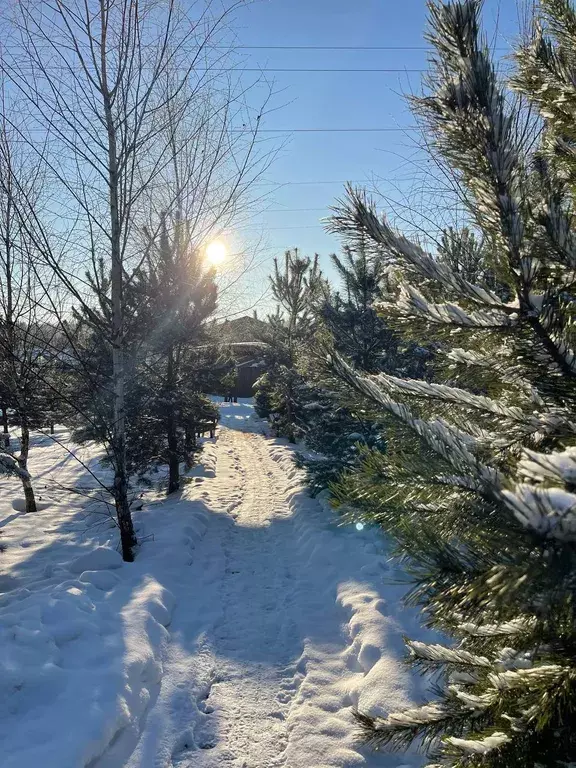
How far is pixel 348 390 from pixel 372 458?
0.23m

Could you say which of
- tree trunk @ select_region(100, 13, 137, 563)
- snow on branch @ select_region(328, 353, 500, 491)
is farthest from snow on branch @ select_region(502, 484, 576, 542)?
tree trunk @ select_region(100, 13, 137, 563)

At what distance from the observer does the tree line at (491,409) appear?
81 centimetres

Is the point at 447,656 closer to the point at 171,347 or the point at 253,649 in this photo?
the point at 253,649

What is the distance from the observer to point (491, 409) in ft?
4.08

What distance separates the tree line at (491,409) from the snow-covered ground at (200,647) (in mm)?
269

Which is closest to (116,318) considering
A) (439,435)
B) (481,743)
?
(439,435)

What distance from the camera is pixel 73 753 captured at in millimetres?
2867

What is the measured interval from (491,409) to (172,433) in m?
10.4

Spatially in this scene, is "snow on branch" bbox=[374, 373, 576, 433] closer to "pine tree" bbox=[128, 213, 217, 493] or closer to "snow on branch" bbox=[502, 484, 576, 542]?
"snow on branch" bbox=[502, 484, 576, 542]

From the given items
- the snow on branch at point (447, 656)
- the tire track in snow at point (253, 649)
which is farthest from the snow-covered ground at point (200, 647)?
the snow on branch at point (447, 656)

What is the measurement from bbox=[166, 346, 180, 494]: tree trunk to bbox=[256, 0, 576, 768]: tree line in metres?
9.58

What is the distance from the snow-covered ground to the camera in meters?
3.21

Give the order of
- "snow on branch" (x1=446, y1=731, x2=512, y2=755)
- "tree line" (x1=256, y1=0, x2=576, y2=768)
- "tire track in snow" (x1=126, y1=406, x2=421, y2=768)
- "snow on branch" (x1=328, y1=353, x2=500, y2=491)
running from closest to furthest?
"tree line" (x1=256, y1=0, x2=576, y2=768) < "snow on branch" (x1=328, y1=353, x2=500, y2=491) < "snow on branch" (x1=446, y1=731, x2=512, y2=755) < "tire track in snow" (x1=126, y1=406, x2=421, y2=768)

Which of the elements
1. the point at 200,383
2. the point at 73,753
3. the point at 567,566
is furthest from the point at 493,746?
the point at 200,383
